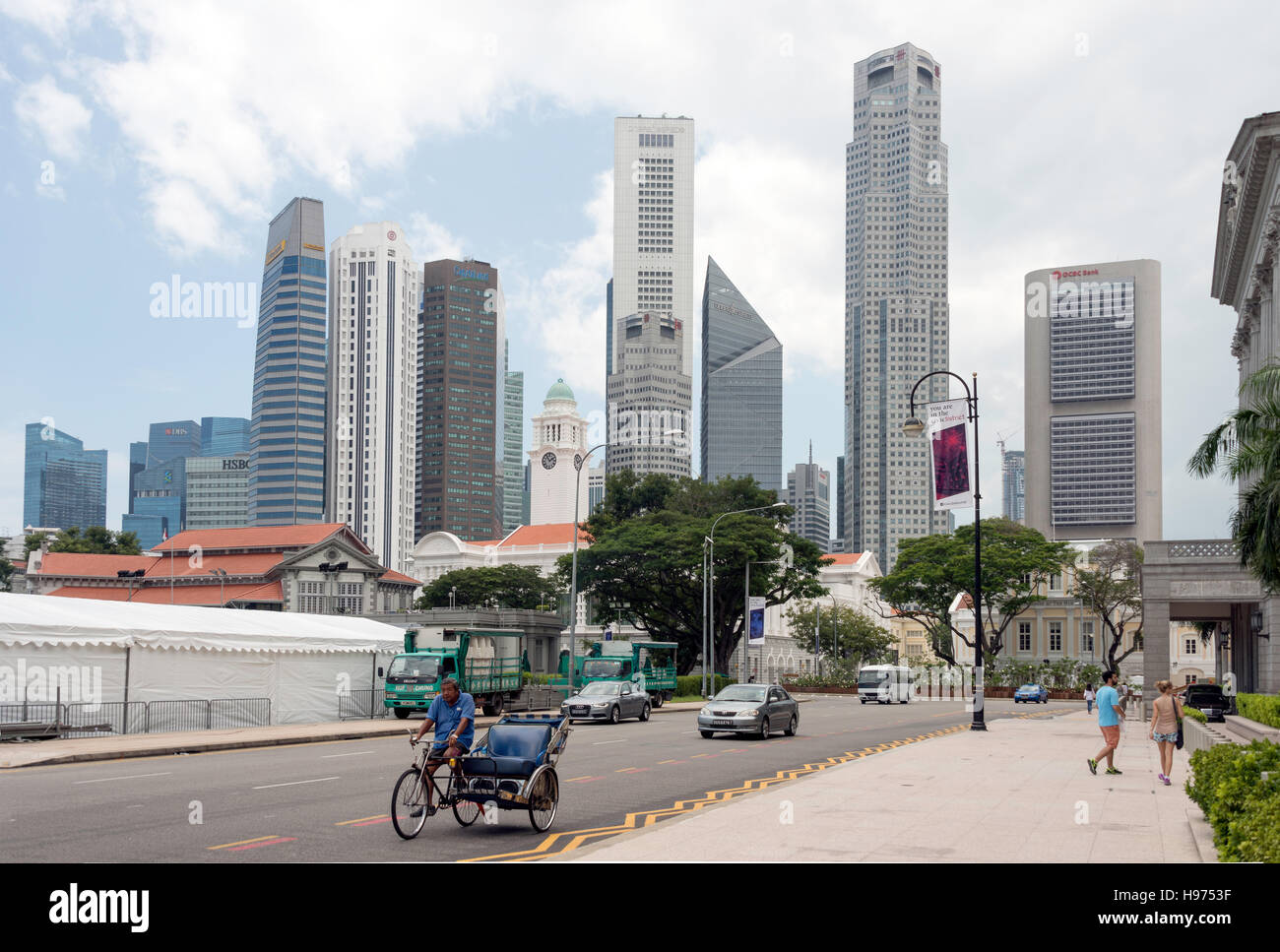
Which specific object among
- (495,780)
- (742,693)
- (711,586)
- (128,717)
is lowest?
(128,717)

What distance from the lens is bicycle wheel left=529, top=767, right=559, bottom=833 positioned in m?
13.1

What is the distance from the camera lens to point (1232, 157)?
4262 centimetres

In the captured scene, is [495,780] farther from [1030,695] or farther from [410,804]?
[1030,695]

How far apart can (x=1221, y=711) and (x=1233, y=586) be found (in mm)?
4598

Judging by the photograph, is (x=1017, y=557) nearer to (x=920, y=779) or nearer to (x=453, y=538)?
(x=920, y=779)

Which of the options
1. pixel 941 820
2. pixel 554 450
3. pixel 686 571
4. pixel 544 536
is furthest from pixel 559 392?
pixel 941 820

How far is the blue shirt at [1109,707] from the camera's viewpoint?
21312mm

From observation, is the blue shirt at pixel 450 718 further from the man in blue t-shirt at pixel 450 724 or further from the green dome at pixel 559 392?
the green dome at pixel 559 392

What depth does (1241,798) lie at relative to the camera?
11367 millimetres

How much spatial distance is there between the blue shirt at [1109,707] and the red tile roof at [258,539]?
83.9 metres

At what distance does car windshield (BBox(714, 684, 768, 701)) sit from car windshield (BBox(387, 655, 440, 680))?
10.4 metres

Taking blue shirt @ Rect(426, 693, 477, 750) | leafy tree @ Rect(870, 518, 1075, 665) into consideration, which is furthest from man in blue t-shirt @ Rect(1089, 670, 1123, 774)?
leafy tree @ Rect(870, 518, 1075, 665)

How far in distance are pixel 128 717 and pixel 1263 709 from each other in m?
27.3

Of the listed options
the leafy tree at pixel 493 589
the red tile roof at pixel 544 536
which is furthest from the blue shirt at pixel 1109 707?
the red tile roof at pixel 544 536
